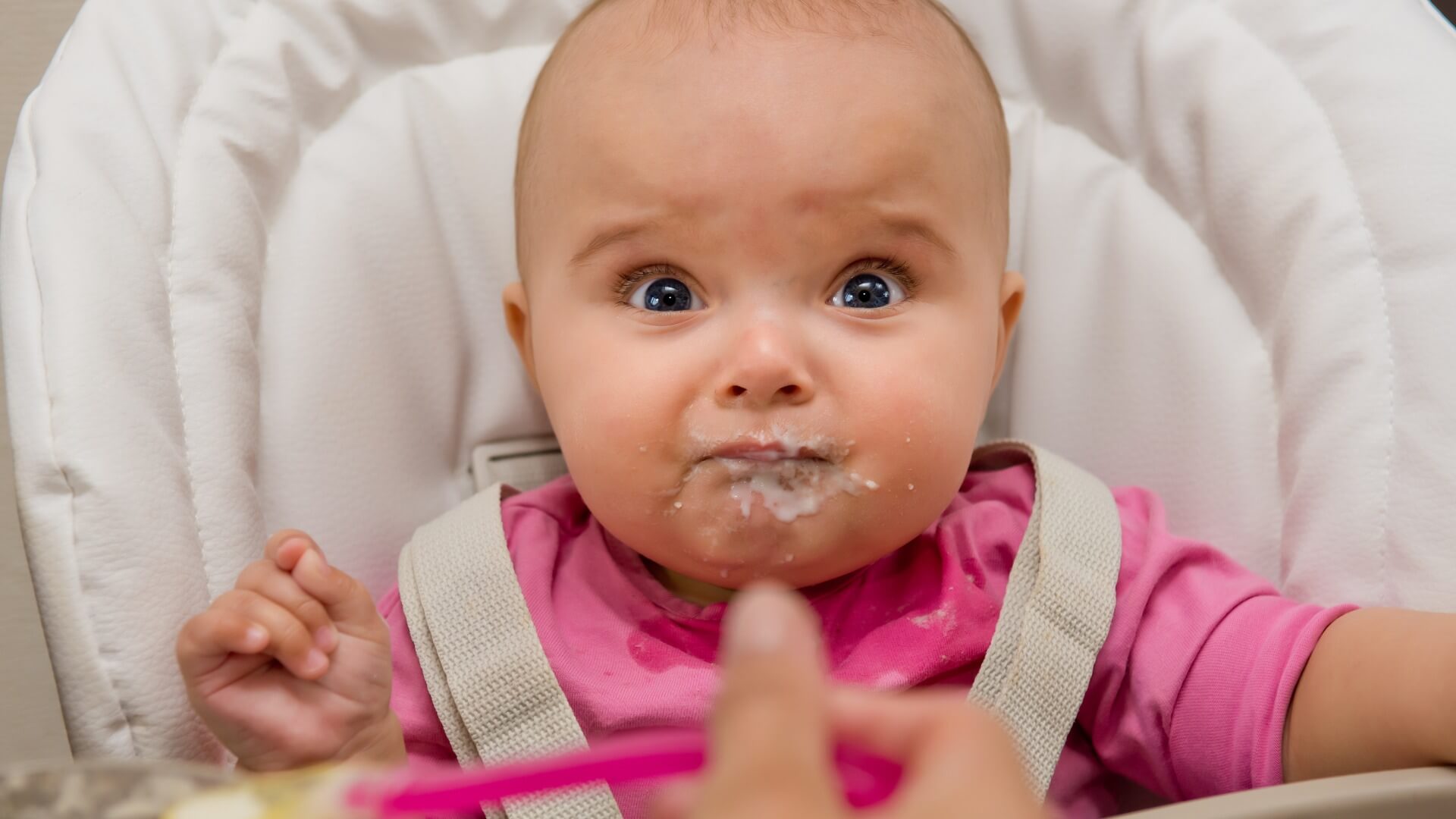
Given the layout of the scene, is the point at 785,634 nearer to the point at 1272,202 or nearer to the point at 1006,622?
the point at 1006,622

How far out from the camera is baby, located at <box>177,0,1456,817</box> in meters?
0.72

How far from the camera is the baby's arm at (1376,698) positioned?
2.16 feet

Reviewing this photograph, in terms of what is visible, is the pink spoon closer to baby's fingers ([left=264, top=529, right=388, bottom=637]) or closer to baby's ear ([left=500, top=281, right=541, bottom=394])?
baby's fingers ([left=264, top=529, right=388, bottom=637])

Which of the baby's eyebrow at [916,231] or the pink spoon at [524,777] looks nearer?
the pink spoon at [524,777]

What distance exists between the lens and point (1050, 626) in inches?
31.3

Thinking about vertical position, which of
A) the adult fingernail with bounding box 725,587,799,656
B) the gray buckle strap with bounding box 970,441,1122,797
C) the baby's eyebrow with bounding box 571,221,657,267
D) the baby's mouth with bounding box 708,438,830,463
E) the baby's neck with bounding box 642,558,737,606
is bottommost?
the baby's neck with bounding box 642,558,737,606

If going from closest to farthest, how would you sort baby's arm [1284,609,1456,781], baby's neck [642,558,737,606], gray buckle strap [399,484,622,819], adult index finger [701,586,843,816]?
adult index finger [701,586,843,816] < baby's arm [1284,609,1456,781] < gray buckle strap [399,484,622,819] < baby's neck [642,558,737,606]

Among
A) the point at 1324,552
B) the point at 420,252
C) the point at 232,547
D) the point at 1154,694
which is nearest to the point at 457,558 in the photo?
the point at 232,547

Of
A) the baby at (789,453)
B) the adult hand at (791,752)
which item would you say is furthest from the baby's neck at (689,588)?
the adult hand at (791,752)

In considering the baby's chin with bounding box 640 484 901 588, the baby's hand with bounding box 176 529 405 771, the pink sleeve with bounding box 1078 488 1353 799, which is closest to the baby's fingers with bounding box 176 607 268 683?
the baby's hand with bounding box 176 529 405 771

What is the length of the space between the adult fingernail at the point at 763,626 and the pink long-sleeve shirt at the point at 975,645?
17.4 inches

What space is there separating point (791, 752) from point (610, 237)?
0.50 meters

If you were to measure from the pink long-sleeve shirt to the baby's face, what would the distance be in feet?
0.22

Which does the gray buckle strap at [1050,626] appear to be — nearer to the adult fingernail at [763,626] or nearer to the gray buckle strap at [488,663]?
the gray buckle strap at [488,663]
